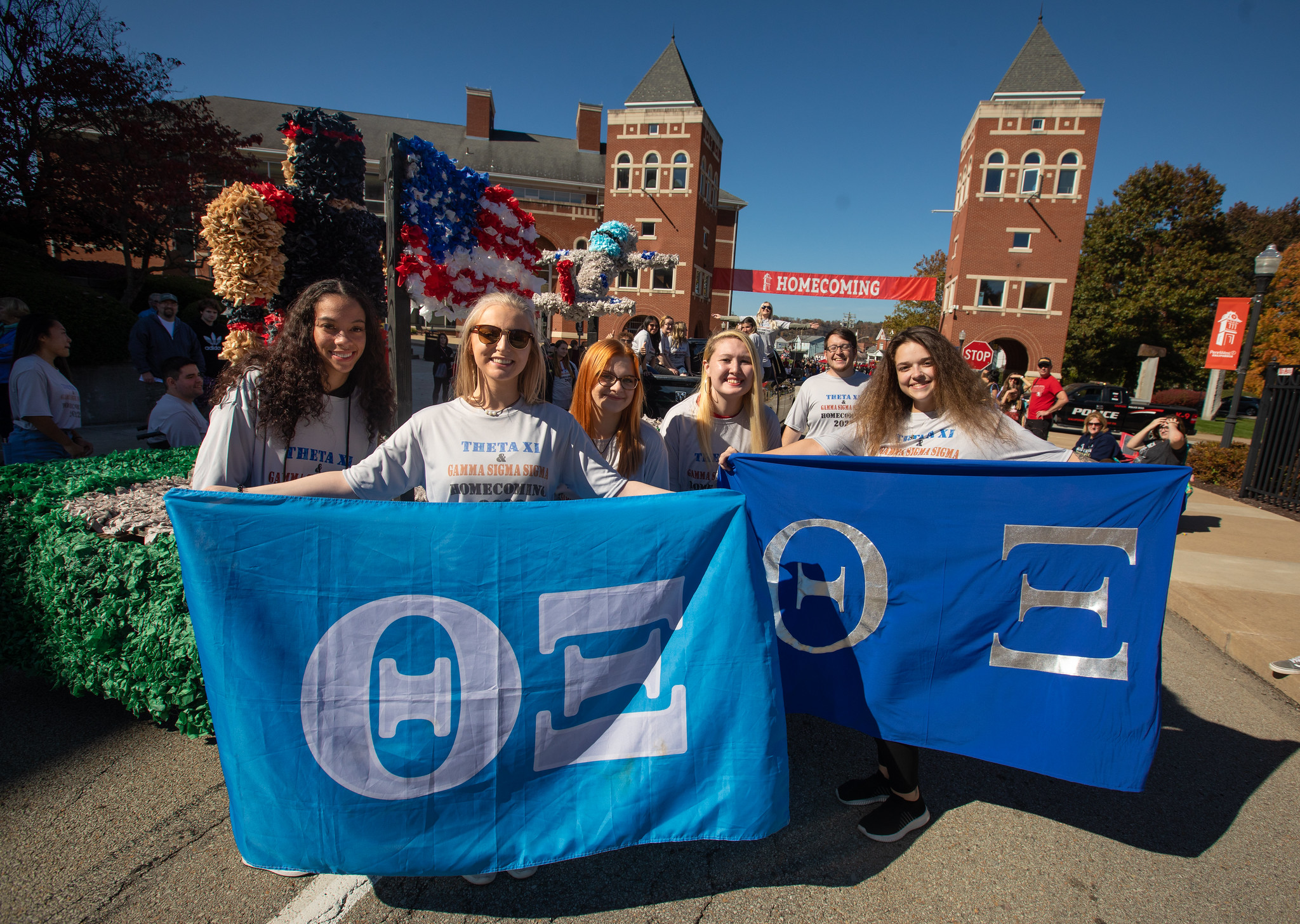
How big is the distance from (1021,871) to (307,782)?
2.44 meters

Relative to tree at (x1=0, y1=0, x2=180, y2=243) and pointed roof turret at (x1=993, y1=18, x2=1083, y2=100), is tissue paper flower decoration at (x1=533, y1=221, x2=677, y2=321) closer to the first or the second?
tree at (x1=0, y1=0, x2=180, y2=243)

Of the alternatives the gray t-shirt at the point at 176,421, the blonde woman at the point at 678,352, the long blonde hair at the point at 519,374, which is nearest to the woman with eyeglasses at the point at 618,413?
the long blonde hair at the point at 519,374

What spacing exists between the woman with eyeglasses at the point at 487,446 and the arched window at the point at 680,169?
39904mm

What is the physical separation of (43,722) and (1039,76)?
44824 millimetres

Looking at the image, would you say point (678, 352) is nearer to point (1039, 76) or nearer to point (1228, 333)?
point (1228, 333)

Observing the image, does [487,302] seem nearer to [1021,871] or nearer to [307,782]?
[307,782]

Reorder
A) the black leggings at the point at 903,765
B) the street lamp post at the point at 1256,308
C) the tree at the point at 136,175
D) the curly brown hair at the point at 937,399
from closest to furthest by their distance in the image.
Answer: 1. the black leggings at the point at 903,765
2. the curly brown hair at the point at 937,399
3. the street lamp post at the point at 1256,308
4. the tree at the point at 136,175

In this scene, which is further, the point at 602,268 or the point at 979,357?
the point at 979,357

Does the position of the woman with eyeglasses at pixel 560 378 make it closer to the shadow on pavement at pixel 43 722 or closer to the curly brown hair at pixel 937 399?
the curly brown hair at pixel 937 399

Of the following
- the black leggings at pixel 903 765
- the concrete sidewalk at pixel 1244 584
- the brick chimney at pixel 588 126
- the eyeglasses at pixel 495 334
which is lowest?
the concrete sidewalk at pixel 1244 584

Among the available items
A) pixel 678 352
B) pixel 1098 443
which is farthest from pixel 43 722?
pixel 678 352

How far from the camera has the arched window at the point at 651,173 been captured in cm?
3897

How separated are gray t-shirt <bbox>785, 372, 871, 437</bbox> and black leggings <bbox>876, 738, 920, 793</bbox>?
299cm

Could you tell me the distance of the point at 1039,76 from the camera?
34438 mm
